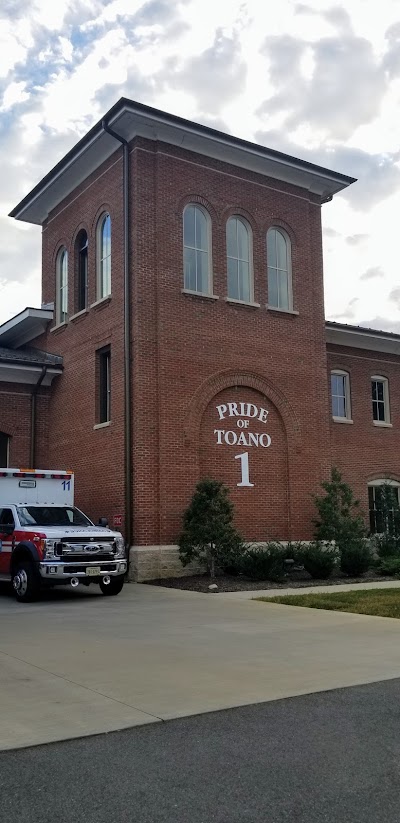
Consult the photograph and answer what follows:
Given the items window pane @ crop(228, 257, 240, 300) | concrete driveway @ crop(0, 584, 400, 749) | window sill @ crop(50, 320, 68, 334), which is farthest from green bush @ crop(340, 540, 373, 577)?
window sill @ crop(50, 320, 68, 334)

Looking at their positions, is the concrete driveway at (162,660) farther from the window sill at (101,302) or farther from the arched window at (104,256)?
the arched window at (104,256)

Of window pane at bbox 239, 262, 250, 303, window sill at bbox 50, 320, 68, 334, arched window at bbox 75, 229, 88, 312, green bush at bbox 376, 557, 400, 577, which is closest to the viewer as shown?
green bush at bbox 376, 557, 400, 577

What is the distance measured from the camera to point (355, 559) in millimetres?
19328

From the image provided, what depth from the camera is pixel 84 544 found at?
14984mm

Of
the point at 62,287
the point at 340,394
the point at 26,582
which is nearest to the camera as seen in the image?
the point at 26,582

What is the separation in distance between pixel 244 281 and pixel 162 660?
14.7m

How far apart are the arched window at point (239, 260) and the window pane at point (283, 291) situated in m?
1.11

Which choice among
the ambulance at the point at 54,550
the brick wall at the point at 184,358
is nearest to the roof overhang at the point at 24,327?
the brick wall at the point at 184,358

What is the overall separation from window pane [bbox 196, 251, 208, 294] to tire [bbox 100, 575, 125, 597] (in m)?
8.59

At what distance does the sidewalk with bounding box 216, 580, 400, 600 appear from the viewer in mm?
15508

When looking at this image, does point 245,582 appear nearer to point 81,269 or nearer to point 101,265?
point 101,265

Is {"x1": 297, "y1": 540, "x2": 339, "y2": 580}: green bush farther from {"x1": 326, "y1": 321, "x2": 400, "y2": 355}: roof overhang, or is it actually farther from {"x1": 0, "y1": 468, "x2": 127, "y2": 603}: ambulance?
{"x1": 326, "y1": 321, "x2": 400, "y2": 355}: roof overhang

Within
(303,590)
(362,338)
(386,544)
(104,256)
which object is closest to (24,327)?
(104,256)

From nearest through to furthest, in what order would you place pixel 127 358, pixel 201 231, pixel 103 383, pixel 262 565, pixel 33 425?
1. pixel 262 565
2. pixel 127 358
3. pixel 201 231
4. pixel 103 383
5. pixel 33 425
